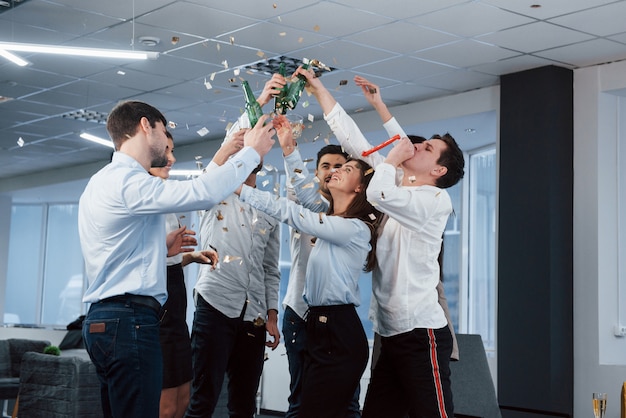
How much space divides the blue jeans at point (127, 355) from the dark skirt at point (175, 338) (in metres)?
0.98

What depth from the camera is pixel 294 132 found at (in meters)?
3.74

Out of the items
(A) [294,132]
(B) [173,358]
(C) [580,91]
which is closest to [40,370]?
(B) [173,358]

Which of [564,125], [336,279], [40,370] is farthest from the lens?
[564,125]

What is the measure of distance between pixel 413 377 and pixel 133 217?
3.74 ft

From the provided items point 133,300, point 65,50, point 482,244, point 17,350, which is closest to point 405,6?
point 65,50

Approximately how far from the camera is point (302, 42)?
7016 millimetres

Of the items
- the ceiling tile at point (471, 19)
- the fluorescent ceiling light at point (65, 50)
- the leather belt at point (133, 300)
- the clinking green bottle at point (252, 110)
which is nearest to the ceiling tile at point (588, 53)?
the ceiling tile at point (471, 19)

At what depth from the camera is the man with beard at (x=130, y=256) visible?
2748 millimetres

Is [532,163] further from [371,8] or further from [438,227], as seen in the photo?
[438,227]

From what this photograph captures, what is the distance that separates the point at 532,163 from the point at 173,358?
15.3 ft

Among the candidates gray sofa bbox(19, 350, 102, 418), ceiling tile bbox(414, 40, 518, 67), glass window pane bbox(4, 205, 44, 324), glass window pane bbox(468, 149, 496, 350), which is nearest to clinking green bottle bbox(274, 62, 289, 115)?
gray sofa bbox(19, 350, 102, 418)

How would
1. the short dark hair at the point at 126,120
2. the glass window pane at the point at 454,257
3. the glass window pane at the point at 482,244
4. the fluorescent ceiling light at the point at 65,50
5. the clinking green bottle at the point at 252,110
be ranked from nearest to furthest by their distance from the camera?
the short dark hair at the point at 126,120, the clinking green bottle at the point at 252,110, the fluorescent ceiling light at the point at 65,50, the glass window pane at the point at 482,244, the glass window pane at the point at 454,257

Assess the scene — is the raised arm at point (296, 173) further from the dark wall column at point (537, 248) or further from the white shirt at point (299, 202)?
the dark wall column at point (537, 248)

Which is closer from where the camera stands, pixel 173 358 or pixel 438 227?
pixel 438 227
